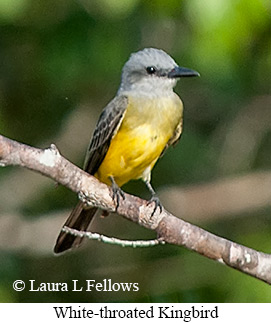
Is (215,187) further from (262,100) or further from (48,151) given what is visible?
(48,151)

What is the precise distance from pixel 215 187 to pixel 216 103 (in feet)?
2.15

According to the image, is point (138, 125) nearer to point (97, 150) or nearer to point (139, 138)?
point (139, 138)

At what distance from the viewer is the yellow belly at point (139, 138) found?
4.91m

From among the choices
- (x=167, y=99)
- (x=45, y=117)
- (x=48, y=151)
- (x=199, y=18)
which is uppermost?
(x=45, y=117)

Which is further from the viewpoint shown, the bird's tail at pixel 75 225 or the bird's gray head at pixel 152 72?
the bird's tail at pixel 75 225

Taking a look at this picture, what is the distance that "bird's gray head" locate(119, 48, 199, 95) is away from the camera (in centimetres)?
502

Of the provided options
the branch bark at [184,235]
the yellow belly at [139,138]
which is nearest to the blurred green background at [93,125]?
the yellow belly at [139,138]

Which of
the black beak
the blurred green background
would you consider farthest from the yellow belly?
the blurred green background

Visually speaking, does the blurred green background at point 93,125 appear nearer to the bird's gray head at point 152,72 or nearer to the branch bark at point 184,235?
the bird's gray head at point 152,72

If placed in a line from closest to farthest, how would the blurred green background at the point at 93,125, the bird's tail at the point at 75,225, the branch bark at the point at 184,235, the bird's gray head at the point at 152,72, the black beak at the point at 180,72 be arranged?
the branch bark at the point at 184,235
the black beak at the point at 180,72
the bird's gray head at the point at 152,72
the bird's tail at the point at 75,225
the blurred green background at the point at 93,125

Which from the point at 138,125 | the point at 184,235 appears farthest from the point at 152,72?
the point at 184,235

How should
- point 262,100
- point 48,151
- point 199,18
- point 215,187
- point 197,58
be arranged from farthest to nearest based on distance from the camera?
point 262,100 → point 215,187 → point 197,58 → point 199,18 → point 48,151

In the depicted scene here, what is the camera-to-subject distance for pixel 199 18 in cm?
505
